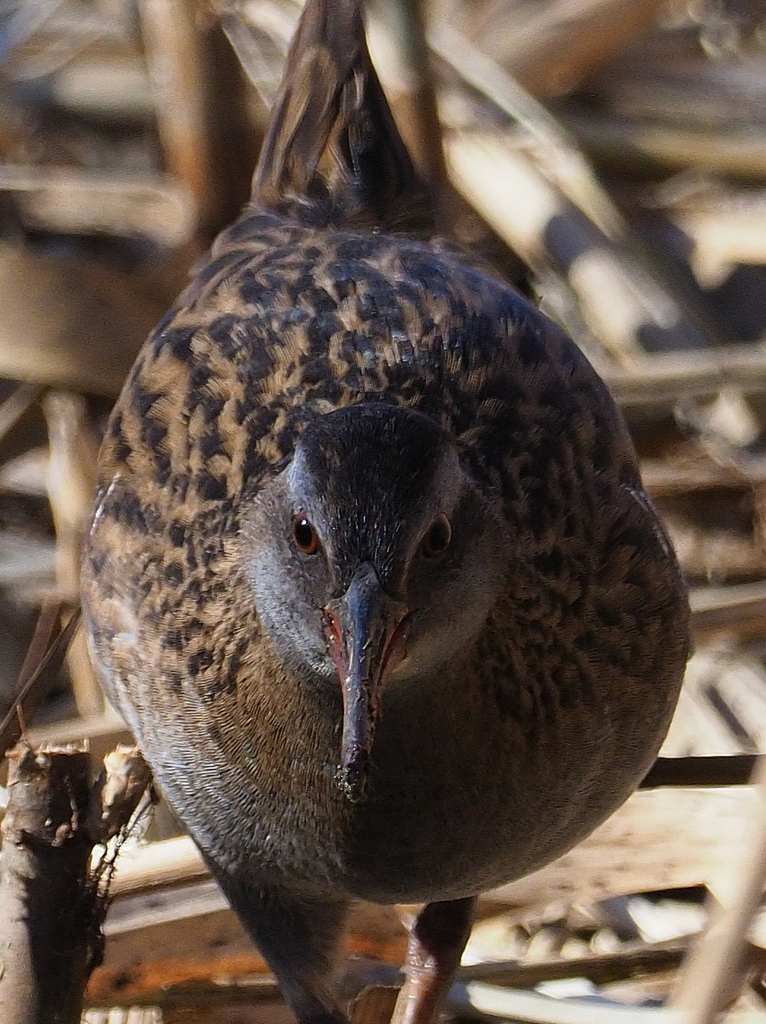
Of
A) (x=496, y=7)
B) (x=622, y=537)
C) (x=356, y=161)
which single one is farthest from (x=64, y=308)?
(x=496, y=7)

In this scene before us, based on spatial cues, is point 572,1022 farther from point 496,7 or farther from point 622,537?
point 496,7

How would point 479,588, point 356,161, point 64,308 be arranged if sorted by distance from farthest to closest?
point 64,308 → point 356,161 → point 479,588

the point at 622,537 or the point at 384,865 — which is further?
the point at 622,537

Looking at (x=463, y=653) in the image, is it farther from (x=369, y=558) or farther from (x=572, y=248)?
(x=572, y=248)

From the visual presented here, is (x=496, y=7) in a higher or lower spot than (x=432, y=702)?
higher

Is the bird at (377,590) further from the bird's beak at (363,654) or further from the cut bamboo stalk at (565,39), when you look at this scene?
the cut bamboo stalk at (565,39)

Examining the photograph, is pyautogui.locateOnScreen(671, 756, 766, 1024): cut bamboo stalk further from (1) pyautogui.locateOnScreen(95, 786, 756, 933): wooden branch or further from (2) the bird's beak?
(1) pyautogui.locateOnScreen(95, 786, 756, 933): wooden branch

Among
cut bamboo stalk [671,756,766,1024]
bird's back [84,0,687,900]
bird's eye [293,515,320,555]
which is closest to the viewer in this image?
cut bamboo stalk [671,756,766,1024]

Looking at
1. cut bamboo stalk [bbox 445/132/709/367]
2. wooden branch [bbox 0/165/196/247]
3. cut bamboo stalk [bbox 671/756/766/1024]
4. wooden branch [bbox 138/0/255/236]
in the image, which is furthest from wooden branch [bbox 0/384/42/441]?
cut bamboo stalk [bbox 671/756/766/1024]
